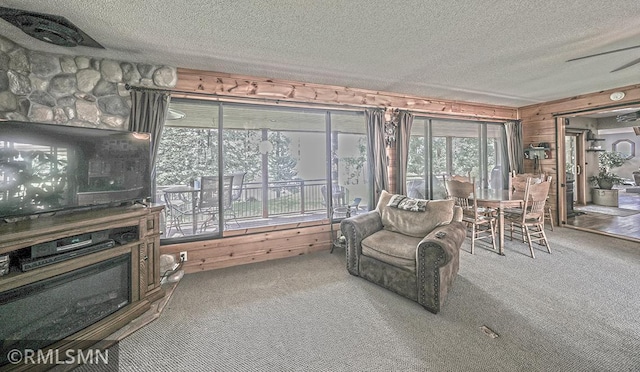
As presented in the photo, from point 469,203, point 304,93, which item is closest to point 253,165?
point 304,93

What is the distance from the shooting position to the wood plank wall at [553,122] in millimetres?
4727

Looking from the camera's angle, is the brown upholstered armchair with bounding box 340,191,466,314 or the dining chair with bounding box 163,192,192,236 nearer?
the brown upholstered armchair with bounding box 340,191,466,314

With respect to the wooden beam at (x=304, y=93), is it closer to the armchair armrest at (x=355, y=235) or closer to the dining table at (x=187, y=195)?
the dining table at (x=187, y=195)

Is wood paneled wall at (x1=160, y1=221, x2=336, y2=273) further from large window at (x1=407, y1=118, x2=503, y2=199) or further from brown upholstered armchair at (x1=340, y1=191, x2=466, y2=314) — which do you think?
large window at (x1=407, y1=118, x2=503, y2=199)

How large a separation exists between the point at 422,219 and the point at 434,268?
78 cm

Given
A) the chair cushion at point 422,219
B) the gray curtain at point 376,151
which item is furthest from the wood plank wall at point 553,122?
the chair cushion at point 422,219

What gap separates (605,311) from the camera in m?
2.32

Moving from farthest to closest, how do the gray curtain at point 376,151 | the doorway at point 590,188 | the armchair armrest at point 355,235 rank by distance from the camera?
1. the doorway at point 590,188
2. the gray curtain at point 376,151
3. the armchair armrest at point 355,235

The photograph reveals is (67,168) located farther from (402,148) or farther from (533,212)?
(533,212)

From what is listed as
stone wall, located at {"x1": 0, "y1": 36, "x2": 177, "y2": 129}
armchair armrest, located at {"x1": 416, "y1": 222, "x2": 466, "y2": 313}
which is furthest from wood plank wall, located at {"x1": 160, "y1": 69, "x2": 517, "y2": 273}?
armchair armrest, located at {"x1": 416, "y1": 222, "x2": 466, "y2": 313}

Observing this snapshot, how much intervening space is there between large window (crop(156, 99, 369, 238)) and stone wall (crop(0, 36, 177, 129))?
0.49 m

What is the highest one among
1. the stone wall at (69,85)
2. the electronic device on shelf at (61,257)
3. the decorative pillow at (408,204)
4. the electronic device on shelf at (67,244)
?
the stone wall at (69,85)

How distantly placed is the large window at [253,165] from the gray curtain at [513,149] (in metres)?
3.54

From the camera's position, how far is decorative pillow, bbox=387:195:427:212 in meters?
3.08
